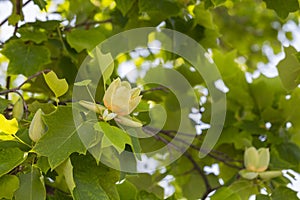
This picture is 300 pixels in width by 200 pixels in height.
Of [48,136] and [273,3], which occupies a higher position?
[273,3]

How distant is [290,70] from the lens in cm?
118

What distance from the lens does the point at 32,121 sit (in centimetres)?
95

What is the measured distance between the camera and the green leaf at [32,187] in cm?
94

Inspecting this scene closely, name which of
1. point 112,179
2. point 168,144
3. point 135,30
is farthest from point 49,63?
point 112,179

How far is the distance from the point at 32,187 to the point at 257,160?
564 mm

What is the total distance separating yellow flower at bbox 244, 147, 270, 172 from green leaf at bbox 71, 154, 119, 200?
389mm

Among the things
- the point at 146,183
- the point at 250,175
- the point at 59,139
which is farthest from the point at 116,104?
the point at 146,183

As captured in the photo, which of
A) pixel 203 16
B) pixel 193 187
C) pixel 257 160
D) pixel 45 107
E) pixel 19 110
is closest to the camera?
pixel 45 107

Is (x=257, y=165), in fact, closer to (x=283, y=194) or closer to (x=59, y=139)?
(x=283, y=194)

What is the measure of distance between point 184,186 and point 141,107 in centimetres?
68

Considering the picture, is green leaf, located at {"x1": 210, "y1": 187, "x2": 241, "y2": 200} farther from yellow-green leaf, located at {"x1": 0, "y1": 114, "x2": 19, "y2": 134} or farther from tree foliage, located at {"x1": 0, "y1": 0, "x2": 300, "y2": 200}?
yellow-green leaf, located at {"x1": 0, "y1": 114, "x2": 19, "y2": 134}

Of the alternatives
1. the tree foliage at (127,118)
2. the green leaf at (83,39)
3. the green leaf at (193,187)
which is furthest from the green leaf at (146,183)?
the green leaf at (83,39)

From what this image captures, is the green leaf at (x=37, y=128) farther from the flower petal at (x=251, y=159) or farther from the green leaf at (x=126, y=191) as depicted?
the flower petal at (x=251, y=159)

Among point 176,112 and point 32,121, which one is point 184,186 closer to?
point 176,112
